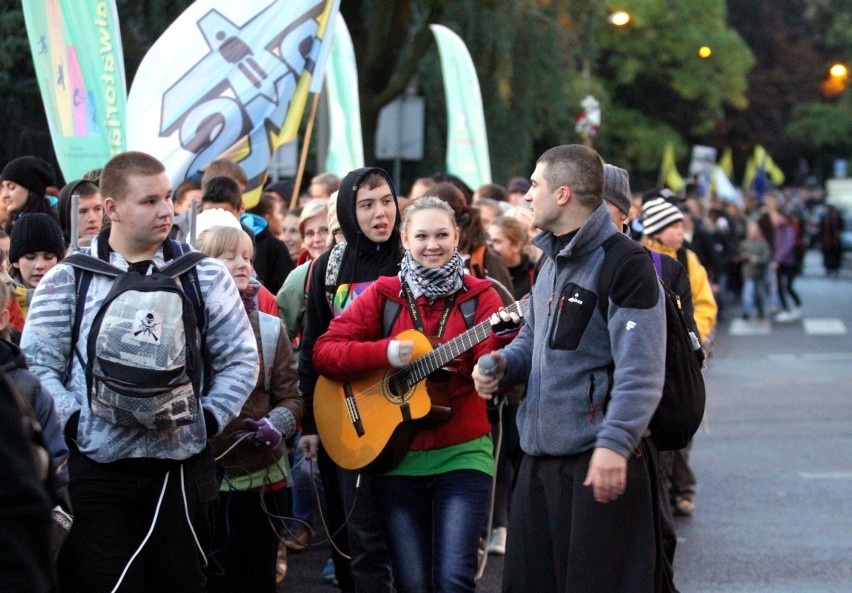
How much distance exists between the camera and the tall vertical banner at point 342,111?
48.8ft

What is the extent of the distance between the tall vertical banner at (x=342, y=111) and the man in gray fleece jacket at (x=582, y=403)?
9.71 meters

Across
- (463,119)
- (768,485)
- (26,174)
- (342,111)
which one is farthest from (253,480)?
(463,119)

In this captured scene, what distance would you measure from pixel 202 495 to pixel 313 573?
125 inches

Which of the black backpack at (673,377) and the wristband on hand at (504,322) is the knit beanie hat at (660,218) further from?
the black backpack at (673,377)

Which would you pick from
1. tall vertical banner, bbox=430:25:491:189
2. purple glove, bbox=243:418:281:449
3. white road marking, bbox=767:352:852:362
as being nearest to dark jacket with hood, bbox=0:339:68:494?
purple glove, bbox=243:418:281:449

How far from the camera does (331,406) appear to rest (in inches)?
239

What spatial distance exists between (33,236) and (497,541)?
324cm

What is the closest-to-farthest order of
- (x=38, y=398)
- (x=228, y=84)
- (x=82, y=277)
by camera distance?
(x=38, y=398), (x=82, y=277), (x=228, y=84)

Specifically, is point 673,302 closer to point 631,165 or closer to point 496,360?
point 496,360

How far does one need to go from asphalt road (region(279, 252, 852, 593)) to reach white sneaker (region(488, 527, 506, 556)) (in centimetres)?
7

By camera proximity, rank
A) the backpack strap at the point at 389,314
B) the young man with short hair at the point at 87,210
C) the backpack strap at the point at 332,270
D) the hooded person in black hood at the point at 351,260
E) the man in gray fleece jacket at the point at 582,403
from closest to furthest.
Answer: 1. the man in gray fleece jacket at the point at 582,403
2. the backpack strap at the point at 389,314
3. the hooded person in black hood at the point at 351,260
4. the backpack strap at the point at 332,270
5. the young man with short hair at the point at 87,210

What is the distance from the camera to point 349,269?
6.42 metres

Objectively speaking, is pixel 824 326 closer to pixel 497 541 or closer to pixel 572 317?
pixel 497 541

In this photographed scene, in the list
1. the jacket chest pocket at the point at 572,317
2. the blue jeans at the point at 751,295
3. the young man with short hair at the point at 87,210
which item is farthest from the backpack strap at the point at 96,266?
the blue jeans at the point at 751,295
